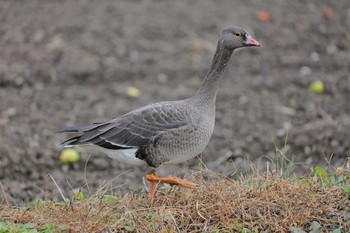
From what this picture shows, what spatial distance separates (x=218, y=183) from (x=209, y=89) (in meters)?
0.94

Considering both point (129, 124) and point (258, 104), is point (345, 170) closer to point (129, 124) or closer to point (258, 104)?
point (129, 124)

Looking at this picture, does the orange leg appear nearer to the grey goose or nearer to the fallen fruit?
the grey goose

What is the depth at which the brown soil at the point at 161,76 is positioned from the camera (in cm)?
869

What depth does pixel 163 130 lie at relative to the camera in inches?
250

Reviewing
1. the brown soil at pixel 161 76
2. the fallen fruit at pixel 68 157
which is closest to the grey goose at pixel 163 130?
the brown soil at pixel 161 76

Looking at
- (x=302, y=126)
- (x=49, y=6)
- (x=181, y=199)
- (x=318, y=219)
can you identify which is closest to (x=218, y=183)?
(x=181, y=199)

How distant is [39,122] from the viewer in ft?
31.1

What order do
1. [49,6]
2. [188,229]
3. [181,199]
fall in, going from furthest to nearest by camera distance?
[49,6] → [181,199] → [188,229]

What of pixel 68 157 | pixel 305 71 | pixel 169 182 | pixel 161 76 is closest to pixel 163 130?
pixel 169 182

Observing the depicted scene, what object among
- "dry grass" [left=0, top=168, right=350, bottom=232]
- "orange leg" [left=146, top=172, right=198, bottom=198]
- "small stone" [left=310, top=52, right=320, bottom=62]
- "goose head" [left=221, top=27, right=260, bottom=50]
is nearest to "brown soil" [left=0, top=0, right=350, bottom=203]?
"small stone" [left=310, top=52, right=320, bottom=62]

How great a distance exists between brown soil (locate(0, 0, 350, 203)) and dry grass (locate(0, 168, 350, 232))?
5.47ft

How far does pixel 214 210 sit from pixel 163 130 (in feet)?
3.31

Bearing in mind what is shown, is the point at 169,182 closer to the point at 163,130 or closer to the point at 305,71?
the point at 163,130

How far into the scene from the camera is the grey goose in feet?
20.7
